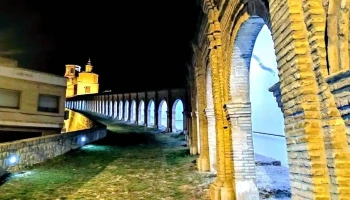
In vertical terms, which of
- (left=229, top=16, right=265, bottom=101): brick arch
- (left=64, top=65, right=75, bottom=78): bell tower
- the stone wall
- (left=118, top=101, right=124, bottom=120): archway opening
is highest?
(left=64, top=65, right=75, bottom=78): bell tower

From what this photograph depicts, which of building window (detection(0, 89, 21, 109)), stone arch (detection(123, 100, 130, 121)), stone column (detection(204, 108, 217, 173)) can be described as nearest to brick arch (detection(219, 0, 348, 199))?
stone column (detection(204, 108, 217, 173))

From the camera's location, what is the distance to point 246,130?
257 inches

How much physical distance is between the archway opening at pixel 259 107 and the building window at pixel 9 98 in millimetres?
14360

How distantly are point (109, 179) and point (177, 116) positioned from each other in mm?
24315

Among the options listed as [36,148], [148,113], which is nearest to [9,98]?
[36,148]

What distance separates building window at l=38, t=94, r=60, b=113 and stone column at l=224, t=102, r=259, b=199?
622 inches

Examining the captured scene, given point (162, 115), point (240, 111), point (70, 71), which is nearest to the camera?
point (240, 111)

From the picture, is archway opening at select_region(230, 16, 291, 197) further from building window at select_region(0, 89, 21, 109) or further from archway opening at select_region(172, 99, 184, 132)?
archway opening at select_region(172, 99, 184, 132)

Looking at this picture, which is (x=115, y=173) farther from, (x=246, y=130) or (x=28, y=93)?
(x=28, y=93)

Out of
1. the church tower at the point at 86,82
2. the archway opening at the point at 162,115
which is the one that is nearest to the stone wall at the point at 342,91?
the archway opening at the point at 162,115

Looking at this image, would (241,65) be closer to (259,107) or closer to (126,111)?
(259,107)

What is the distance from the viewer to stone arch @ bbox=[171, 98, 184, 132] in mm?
32219

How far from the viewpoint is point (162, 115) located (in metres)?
35.1

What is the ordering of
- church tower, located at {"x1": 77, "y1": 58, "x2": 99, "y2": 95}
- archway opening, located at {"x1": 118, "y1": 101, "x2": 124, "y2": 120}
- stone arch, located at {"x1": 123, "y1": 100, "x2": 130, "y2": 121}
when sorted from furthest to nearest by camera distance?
1. church tower, located at {"x1": 77, "y1": 58, "x2": 99, "y2": 95}
2. archway opening, located at {"x1": 118, "y1": 101, "x2": 124, "y2": 120}
3. stone arch, located at {"x1": 123, "y1": 100, "x2": 130, "y2": 121}
